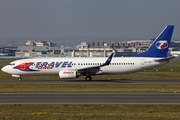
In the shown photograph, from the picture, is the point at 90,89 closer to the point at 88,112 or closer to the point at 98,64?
the point at 98,64

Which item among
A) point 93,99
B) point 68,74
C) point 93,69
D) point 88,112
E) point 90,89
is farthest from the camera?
point 93,69

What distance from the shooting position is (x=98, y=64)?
156ft

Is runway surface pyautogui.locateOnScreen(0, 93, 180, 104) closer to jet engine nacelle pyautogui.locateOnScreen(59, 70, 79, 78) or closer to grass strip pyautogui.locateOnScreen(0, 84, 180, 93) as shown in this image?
grass strip pyautogui.locateOnScreen(0, 84, 180, 93)

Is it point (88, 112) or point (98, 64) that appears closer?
point (88, 112)

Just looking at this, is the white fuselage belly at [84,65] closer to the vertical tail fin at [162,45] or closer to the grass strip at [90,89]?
the vertical tail fin at [162,45]

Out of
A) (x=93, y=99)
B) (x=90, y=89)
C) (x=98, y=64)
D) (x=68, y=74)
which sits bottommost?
(x=93, y=99)

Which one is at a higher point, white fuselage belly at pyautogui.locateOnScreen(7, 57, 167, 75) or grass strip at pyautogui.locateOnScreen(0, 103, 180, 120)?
white fuselage belly at pyautogui.locateOnScreen(7, 57, 167, 75)

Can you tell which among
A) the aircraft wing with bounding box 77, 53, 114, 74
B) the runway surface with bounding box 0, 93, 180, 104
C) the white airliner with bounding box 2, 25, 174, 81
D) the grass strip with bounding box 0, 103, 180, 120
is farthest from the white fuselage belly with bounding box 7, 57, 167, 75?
the grass strip with bounding box 0, 103, 180, 120

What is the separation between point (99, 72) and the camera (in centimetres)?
4691

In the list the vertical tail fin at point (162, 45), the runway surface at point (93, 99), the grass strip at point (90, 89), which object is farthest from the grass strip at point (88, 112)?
the vertical tail fin at point (162, 45)

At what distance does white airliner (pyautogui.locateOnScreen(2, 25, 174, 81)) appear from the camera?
46.8 m

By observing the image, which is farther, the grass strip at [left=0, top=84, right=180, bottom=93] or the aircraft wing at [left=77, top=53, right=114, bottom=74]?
the aircraft wing at [left=77, top=53, right=114, bottom=74]

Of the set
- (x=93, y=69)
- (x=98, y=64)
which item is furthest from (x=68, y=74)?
(x=98, y=64)

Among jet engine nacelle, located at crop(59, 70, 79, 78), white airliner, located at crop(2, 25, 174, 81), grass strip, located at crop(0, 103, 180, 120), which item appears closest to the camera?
grass strip, located at crop(0, 103, 180, 120)
